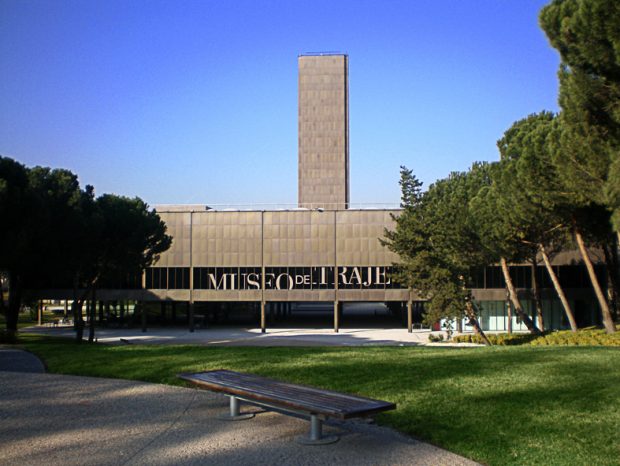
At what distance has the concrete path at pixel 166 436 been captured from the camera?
7672 mm

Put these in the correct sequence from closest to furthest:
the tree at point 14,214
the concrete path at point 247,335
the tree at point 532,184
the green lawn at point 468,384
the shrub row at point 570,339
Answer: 1. the green lawn at point 468,384
2. the tree at point 532,184
3. the shrub row at point 570,339
4. the tree at point 14,214
5. the concrete path at point 247,335

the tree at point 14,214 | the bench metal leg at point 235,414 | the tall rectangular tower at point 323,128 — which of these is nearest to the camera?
the bench metal leg at point 235,414

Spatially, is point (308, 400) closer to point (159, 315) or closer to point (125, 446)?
point (125, 446)

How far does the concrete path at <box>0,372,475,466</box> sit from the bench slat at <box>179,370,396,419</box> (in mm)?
508

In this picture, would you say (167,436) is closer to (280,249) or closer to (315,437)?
(315,437)

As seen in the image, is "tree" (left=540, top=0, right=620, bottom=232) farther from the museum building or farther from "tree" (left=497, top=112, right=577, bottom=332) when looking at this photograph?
the museum building

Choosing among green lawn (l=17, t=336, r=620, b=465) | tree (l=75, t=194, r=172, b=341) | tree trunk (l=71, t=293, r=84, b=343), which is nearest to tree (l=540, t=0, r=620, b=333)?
green lawn (l=17, t=336, r=620, b=465)

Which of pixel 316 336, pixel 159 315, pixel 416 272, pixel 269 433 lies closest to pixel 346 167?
pixel 159 315

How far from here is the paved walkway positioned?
25.2ft

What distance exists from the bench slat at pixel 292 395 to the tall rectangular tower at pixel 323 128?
81076 millimetres

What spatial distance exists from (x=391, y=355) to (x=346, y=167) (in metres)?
77.2

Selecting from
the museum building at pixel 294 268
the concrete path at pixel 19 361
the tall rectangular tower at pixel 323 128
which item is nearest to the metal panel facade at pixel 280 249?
the museum building at pixel 294 268

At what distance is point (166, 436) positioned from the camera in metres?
8.73

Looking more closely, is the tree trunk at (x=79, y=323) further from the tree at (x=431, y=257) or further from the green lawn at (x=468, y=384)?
the tree at (x=431, y=257)
